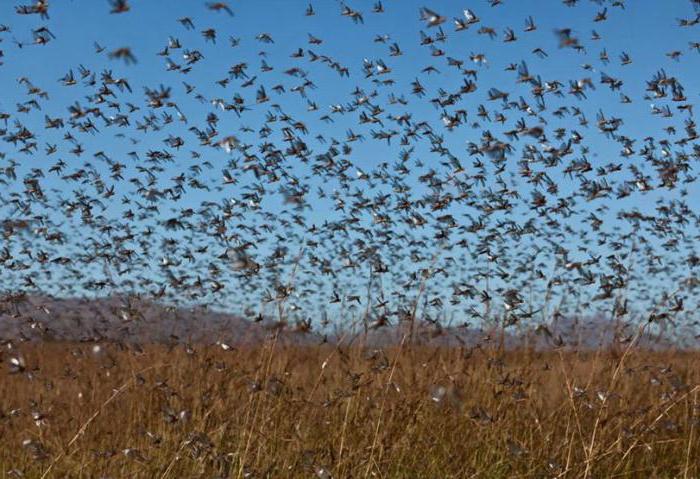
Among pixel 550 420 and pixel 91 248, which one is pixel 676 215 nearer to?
pixel 550 420

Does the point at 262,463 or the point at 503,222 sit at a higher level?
the point at 503,222

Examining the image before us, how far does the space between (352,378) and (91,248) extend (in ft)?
17.2

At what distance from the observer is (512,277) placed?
29.7ft

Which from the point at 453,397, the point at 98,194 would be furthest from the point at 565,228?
the point at 453,397

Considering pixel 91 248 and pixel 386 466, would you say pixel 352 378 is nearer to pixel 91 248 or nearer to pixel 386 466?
pixel 386 466

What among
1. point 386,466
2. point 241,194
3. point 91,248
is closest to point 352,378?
point 386,466

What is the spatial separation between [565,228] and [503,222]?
166cm

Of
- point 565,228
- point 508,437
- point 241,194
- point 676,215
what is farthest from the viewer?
point 565,228

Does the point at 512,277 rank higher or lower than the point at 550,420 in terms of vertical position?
higher

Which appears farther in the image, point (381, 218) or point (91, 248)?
point (91, 248)

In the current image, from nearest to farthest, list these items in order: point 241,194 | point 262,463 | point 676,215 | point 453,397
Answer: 1. point 453,397
2. point 262,463
3. point 676,215
4. point 241,194

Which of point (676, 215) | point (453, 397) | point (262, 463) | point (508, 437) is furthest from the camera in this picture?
point (676, 215)

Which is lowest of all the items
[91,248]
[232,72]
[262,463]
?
[262,463]

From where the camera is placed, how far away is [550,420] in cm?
573
